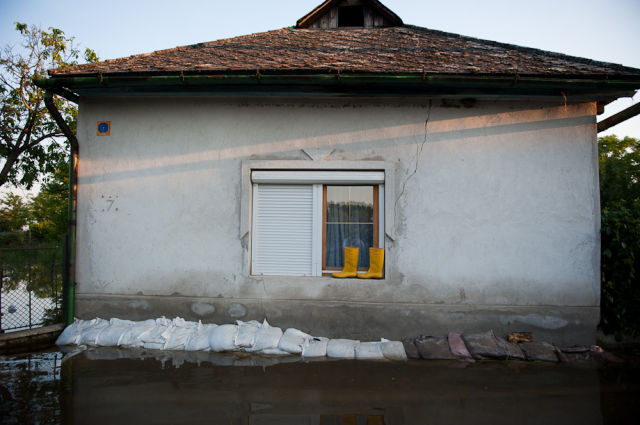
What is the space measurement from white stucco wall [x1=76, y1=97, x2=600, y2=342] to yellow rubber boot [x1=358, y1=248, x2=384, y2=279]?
118 millimetres

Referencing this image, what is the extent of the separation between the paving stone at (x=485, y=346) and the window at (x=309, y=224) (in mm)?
1684

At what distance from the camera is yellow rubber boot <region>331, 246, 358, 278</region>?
196 inches

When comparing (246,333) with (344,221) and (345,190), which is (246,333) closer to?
(344,221)

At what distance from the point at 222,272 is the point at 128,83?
292 cm

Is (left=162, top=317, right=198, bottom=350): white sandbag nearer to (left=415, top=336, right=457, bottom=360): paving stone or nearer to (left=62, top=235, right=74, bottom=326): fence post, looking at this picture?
(left=62, top=235, right=74, bottom=326): fence post

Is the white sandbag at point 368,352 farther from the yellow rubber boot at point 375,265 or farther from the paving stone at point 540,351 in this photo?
the paving stone at point 540,351

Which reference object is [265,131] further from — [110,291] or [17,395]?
[17,395]

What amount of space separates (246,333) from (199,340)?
2.08ft

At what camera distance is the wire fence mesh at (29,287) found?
4914 millimetres

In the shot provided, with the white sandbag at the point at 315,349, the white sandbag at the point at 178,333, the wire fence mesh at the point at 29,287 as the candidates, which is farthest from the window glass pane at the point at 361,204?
the wire fence mesh at the point at 29,287

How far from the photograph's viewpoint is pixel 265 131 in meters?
5.09

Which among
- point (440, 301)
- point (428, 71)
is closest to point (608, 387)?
point (440, 301)

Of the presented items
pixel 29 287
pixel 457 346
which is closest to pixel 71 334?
pixel 29 287

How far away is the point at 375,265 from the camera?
4.94 m
